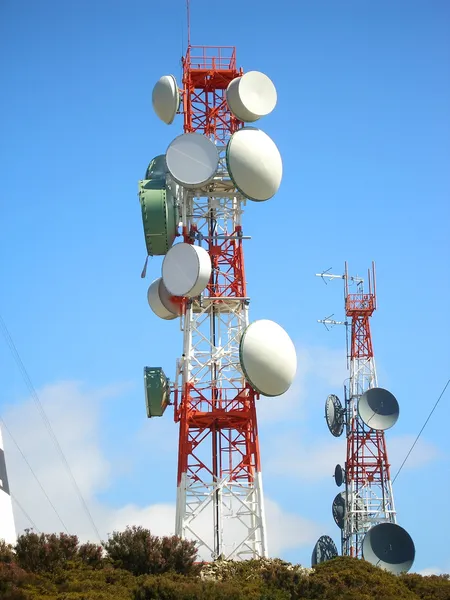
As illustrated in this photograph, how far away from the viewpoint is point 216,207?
44469 mm

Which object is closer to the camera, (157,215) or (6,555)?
(6,555)

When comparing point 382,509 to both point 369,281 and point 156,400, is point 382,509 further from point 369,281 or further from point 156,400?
point 156,400

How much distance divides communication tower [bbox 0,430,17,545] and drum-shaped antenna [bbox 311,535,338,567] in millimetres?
A: 17450

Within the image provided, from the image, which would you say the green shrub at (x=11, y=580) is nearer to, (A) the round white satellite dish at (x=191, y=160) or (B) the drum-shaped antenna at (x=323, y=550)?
(A) the round white satellite dish at (x=191, y=160)

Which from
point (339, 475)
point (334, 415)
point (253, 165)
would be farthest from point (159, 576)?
point (339, 475)

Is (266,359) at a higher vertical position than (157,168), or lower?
lower

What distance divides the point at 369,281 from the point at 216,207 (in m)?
24.0

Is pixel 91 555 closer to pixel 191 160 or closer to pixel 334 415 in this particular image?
pixel 191 160

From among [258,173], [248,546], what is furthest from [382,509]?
[258,173]

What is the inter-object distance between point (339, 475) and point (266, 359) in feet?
87.8

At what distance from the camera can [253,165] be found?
4219 centimetres

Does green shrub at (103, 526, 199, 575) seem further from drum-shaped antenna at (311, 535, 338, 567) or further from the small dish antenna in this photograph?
the small dish antenna

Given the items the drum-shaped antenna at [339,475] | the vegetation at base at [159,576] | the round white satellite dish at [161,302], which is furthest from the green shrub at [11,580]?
the drum-shaped antenna at [339,475]

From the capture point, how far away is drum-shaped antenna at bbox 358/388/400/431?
195 feet
